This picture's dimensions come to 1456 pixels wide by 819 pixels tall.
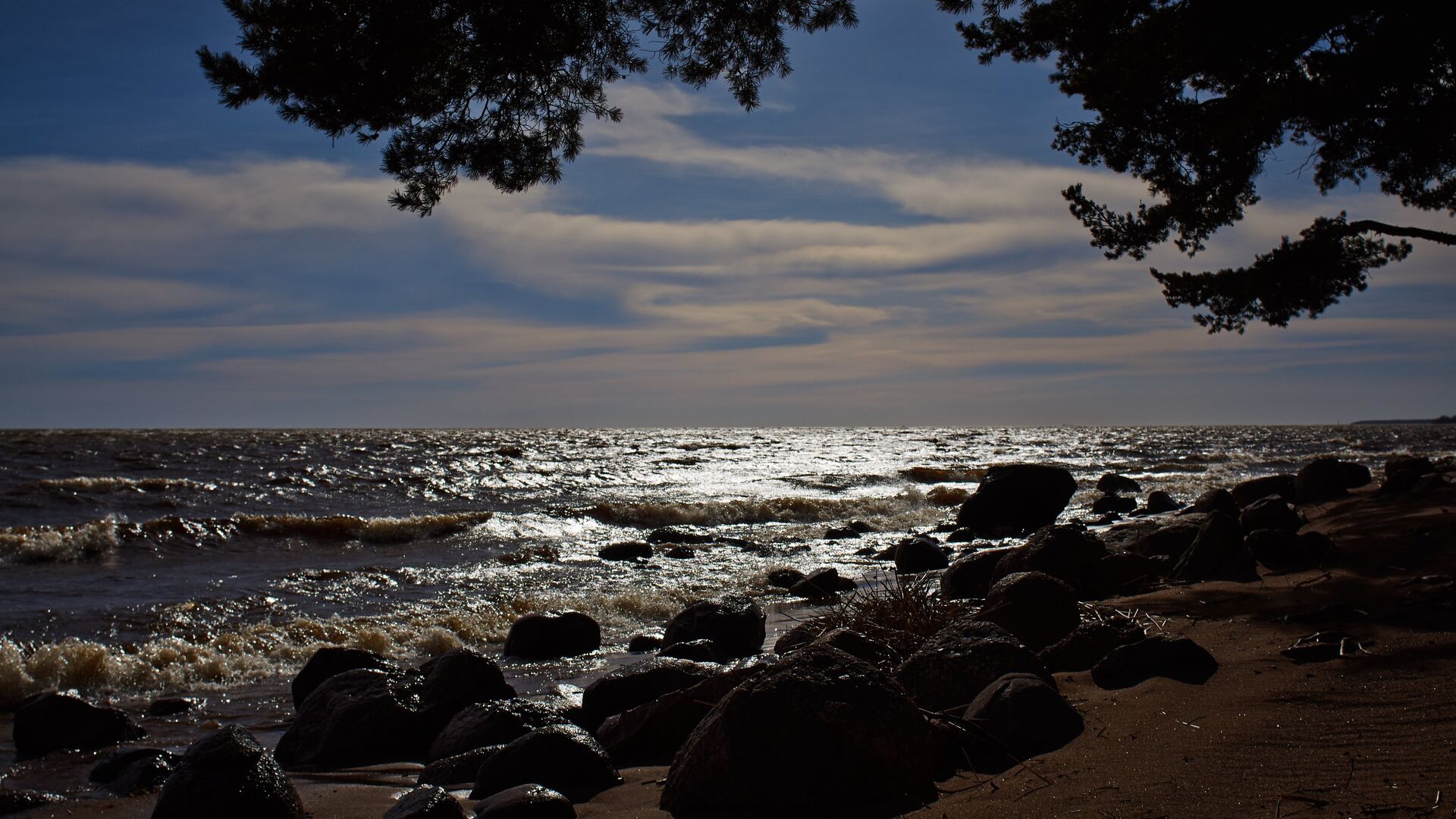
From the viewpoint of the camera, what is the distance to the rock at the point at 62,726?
5.04m

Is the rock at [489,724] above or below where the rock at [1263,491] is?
below

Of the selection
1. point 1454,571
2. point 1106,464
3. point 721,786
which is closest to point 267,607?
point 721,786

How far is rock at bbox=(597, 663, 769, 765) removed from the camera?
440 cm

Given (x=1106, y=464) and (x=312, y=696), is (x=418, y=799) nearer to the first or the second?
(x=312, y=696)

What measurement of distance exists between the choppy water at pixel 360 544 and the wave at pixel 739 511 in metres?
0.09

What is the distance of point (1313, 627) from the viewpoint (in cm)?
448

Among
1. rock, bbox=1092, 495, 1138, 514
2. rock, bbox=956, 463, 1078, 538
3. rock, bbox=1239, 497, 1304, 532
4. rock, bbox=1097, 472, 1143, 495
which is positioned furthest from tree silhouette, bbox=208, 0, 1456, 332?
rock, bbox=1097, 472, 1143, 495

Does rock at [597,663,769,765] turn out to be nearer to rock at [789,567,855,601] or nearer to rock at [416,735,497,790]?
rock at [416,735,497,790]

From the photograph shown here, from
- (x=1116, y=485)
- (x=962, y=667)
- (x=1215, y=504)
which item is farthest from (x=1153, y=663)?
(x=1116, y=485)

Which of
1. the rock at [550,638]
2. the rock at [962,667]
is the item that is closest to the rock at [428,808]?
the rock at [962,667]

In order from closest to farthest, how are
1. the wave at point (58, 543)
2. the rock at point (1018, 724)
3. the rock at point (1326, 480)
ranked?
the rock at point (1018, 724) → the wave at point (58, 543) → the rock at point (1326, 480)

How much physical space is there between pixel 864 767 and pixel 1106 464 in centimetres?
3924

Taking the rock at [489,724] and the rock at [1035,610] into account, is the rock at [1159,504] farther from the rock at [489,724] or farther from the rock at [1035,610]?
the rock at [489,724]

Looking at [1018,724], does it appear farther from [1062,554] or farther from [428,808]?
[1062,554]
